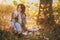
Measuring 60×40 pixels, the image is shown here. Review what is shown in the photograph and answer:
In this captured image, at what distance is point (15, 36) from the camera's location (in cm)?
192

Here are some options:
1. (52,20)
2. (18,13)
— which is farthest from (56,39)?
(18,13)

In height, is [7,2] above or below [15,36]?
above

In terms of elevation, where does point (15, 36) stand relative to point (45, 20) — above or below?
below

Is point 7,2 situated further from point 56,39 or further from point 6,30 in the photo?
point 56,39

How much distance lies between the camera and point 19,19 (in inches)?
77.4

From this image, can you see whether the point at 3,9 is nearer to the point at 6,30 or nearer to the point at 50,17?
the point at 6,30

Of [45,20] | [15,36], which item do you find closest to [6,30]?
[15,36]

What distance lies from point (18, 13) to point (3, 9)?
16 centimetres

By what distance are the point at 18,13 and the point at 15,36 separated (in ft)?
0.78

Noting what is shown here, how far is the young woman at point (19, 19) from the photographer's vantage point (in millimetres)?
1941

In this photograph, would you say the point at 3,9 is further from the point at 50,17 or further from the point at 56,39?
the point at 56,39

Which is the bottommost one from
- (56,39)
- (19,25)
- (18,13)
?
(56,39)

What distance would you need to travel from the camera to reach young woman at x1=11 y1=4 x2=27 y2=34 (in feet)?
6.37

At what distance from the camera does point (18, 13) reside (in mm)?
1963
